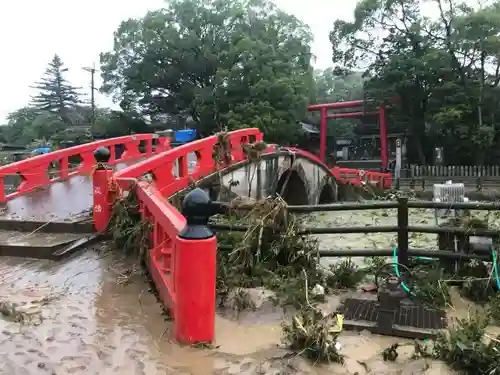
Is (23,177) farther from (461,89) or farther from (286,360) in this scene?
(461,89)

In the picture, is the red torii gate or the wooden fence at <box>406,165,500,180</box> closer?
the wooden fence at <box>406,165,500,180</box>

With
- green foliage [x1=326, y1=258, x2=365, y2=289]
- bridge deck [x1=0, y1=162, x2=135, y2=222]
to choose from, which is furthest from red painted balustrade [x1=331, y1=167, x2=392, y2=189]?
green foliage [x1=326, y1=258, x2=365, y2=289]

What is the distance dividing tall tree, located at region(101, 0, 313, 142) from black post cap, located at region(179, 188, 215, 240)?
20503 millimetres

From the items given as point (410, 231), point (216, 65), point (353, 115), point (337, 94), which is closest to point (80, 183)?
point (410, 231)

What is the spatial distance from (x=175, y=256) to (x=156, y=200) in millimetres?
1430

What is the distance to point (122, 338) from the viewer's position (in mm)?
3484

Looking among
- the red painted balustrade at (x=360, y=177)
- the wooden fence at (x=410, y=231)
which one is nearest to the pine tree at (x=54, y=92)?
the red painted balustrade at (x=360, y=177)

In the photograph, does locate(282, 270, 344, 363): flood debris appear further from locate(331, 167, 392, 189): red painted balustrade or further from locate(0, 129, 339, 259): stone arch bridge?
locate(331, 167, 392, 189): red painted balustrade

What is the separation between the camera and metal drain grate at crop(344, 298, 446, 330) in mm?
3705

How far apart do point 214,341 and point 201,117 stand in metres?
23.6

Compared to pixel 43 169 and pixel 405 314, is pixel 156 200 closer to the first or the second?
pixel 405 314

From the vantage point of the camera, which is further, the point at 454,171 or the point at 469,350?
the point at 454,171

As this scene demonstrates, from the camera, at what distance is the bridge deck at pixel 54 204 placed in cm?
684

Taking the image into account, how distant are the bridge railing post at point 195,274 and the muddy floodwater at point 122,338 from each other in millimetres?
154
